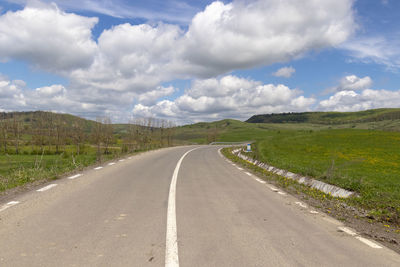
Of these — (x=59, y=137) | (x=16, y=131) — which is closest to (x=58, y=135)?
(x=59, y=137)

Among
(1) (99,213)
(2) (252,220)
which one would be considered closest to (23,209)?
(1) (99,213)

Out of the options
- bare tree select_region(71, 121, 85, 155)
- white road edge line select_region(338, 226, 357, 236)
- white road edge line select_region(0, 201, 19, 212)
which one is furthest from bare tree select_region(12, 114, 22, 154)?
white road edge line select_region(338, 226, 357, 236)

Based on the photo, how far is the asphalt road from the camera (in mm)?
4102

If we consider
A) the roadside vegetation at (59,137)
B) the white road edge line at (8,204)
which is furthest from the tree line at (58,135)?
the white road edge line at (8,204)

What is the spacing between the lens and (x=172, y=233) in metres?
5.13

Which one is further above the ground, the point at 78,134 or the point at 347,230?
the point at 78,134

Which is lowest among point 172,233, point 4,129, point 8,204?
point 172,233

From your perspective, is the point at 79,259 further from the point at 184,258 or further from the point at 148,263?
the point at 184,258

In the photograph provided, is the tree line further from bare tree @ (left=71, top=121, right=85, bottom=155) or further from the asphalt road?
the asphalt road

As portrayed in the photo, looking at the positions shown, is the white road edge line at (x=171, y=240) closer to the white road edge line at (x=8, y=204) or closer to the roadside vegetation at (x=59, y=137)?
the white road edge line at (x=8, y=204)

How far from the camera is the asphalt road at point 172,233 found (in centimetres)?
410

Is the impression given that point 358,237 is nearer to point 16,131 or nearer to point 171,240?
point 171,240

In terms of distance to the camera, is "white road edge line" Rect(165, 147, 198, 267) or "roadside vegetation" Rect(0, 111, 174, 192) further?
"roadside vegetation" Rect(0, 111, 174, 192)

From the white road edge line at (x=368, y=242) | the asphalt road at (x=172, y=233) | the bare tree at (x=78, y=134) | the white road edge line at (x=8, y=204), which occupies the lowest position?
the white road edge line at (x=368, y=242)
